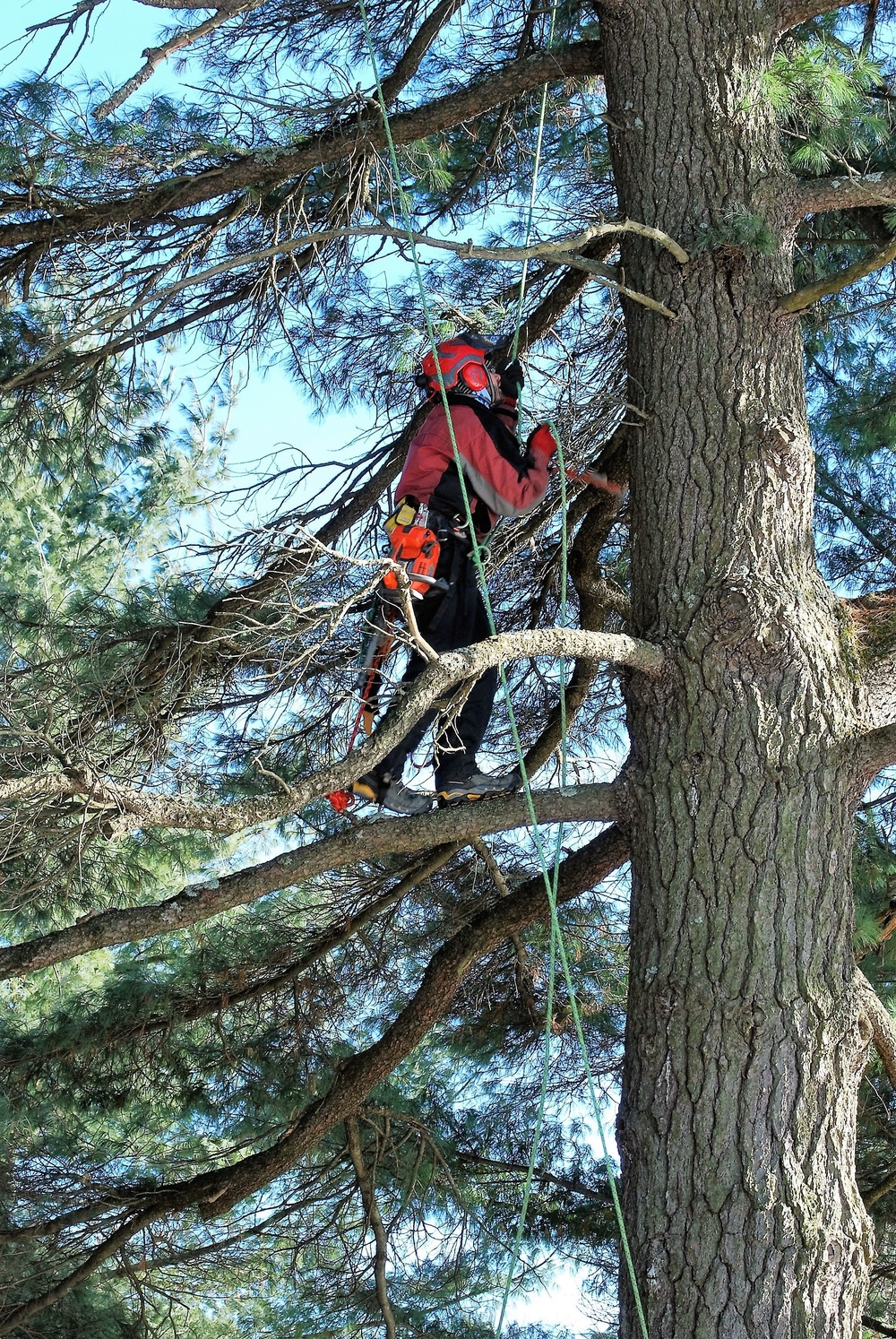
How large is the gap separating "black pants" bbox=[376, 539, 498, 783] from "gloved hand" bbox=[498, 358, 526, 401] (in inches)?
20.5

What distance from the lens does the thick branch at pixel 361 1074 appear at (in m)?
4.52

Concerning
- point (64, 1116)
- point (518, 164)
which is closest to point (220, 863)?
point (64, 1116)

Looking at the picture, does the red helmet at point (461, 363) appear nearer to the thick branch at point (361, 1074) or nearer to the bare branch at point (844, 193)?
the bare branch at point (844, 193)

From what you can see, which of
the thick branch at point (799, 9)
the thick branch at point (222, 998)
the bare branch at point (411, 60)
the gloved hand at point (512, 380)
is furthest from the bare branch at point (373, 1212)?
the thick branch at point (799, 9)

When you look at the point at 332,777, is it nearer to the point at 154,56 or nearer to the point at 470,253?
the point at 470,253

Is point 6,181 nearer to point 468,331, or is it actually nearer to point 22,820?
point 468,331

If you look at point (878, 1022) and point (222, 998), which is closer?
point (878, 1022)

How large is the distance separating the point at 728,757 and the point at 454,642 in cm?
115

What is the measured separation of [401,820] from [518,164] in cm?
305

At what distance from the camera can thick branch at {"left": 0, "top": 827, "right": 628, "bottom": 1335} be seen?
452cm

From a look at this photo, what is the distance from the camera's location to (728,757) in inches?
138

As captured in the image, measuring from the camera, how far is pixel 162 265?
14.7 feet

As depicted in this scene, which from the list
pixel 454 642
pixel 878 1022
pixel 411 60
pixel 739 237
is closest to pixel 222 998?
pixel 454 642

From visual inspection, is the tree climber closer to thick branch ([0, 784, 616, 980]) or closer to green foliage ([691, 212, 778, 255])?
thick branch ([0, 784, 616, 980])
